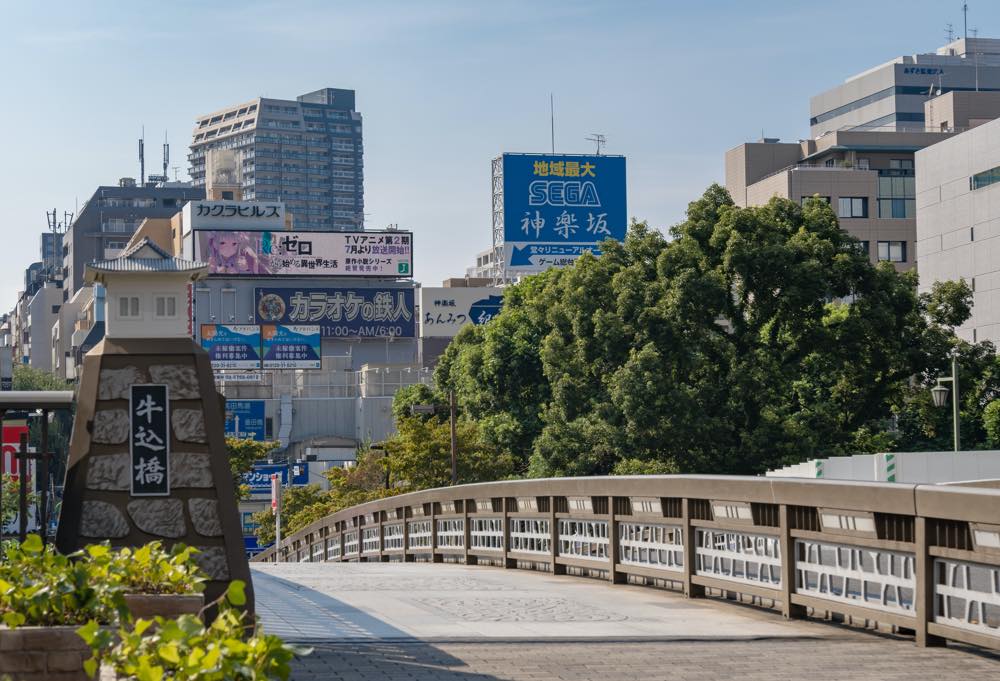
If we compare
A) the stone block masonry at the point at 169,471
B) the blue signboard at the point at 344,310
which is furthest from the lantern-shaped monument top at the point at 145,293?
the blue signboard at the point at 344,310

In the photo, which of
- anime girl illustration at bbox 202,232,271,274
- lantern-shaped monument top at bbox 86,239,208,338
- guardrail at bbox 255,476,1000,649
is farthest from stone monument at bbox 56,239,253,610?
anime girl illustration at bbox 202,232,271,274

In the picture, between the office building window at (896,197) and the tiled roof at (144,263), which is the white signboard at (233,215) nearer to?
the office building window at (896,197)

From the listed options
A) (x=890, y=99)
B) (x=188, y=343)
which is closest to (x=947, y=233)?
(x=188, y=343)

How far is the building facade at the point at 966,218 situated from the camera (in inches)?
2896

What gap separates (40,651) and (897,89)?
16128 centimetres

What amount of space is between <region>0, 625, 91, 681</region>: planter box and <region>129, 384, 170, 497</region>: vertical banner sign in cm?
620

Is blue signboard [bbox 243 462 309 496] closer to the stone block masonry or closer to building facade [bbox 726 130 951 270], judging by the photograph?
building facade [bbox 726 130 951 270]

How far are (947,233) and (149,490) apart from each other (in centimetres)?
7000

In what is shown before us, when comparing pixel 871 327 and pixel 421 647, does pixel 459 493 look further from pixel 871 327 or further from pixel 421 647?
pixel 871 327

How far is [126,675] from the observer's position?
17.5ft

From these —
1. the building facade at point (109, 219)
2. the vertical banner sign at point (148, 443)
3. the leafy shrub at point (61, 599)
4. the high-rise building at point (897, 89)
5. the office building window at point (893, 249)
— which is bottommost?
the leafy shrub at point (61, 599)

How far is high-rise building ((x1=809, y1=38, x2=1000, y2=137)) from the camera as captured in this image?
158875 mm

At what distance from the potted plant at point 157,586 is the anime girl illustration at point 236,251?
10950 centimetres

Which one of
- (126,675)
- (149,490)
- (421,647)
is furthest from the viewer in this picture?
(149,490)
